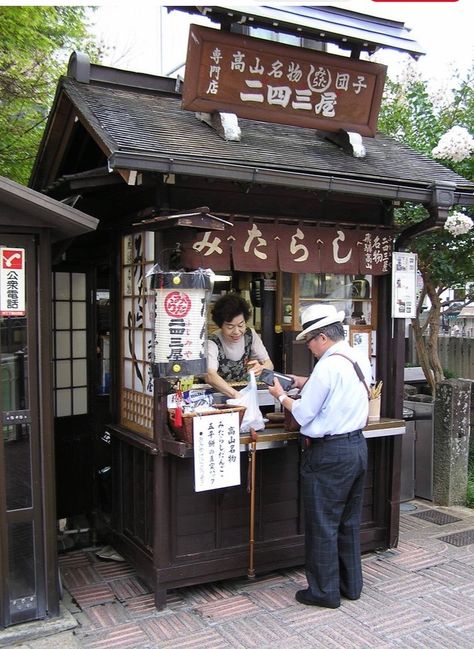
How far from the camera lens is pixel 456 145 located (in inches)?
309

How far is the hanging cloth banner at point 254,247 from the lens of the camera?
219 inches

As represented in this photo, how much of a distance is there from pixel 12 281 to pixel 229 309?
214cm

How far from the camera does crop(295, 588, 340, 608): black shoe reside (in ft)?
17.4

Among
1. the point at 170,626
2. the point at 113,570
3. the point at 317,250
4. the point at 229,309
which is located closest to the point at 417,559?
the point at 170,626

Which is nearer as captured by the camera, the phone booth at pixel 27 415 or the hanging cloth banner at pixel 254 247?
the phone booth at pixel 27 415

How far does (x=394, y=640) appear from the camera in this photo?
4.80 metres

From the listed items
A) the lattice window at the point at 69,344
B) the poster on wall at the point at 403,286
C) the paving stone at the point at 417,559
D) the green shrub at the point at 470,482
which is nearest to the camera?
the paving stone at the point at 417,559

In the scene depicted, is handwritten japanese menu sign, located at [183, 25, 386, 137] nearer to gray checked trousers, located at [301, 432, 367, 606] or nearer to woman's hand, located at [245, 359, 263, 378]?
woman's hand, located at [245, 359, 263, 378]

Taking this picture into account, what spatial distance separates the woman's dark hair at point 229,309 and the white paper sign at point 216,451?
111 centimetres

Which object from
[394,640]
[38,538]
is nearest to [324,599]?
[394,640]

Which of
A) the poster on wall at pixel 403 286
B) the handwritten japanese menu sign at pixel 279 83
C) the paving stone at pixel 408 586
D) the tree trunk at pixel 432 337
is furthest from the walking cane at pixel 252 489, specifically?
the tree trunk at pixel 432 337

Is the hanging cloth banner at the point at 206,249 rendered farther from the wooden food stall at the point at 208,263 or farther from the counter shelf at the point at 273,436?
the counter shelf at the point at 273,436

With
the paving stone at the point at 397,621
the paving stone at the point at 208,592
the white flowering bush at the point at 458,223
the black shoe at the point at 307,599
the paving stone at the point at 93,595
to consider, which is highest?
the white flowering bush at the point at 458,223

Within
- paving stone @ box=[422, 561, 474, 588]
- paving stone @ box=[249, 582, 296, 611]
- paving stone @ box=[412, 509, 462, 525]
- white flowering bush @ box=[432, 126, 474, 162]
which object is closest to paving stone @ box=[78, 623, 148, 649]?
paving stone @ box=[249, 582, 296, 611]
